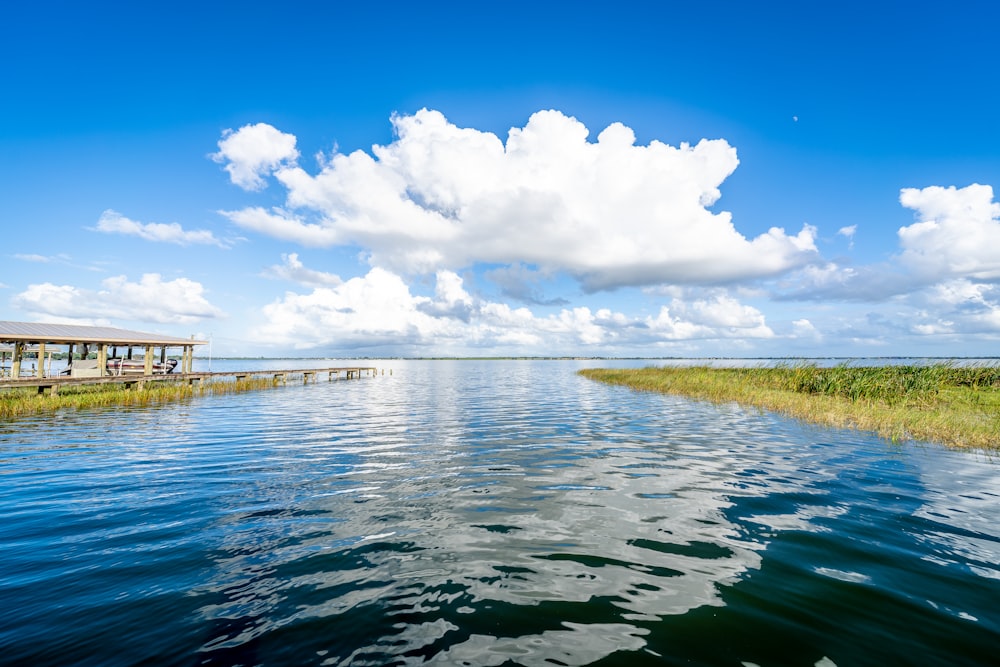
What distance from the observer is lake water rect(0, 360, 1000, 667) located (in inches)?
189

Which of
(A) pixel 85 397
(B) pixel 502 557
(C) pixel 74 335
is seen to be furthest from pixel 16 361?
(B) pixel 502 557

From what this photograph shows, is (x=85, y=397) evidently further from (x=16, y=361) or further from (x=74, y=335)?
(x=74, y=335)

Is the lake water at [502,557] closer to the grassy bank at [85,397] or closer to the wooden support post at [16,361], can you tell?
the grassy bank at [85,397]

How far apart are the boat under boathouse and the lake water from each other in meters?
24.0

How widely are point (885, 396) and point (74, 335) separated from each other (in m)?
60.0

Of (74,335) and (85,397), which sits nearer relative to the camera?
(85,397)

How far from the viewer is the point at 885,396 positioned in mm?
25781

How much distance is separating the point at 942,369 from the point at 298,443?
129 ft

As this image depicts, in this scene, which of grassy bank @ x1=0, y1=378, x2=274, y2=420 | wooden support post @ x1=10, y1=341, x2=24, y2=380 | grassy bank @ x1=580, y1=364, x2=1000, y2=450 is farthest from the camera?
wooden support post @ x1=10, y1=341, x2=24, y2=380

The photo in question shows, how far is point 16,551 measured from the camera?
7.25m

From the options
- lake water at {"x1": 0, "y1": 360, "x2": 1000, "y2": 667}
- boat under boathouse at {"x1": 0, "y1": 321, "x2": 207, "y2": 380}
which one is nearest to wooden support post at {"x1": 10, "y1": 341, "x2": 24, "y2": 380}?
boat under boathouse at {"x1": 0, "y1": 321, "x2": 207, "y2": 380}

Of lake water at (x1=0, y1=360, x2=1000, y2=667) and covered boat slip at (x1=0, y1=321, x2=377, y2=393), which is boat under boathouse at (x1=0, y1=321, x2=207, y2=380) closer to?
covered boat slip at (x1=0, y1=321, x2=377, y2=393)

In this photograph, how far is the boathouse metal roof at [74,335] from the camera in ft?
100

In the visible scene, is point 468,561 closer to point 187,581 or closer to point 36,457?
point 187,581
